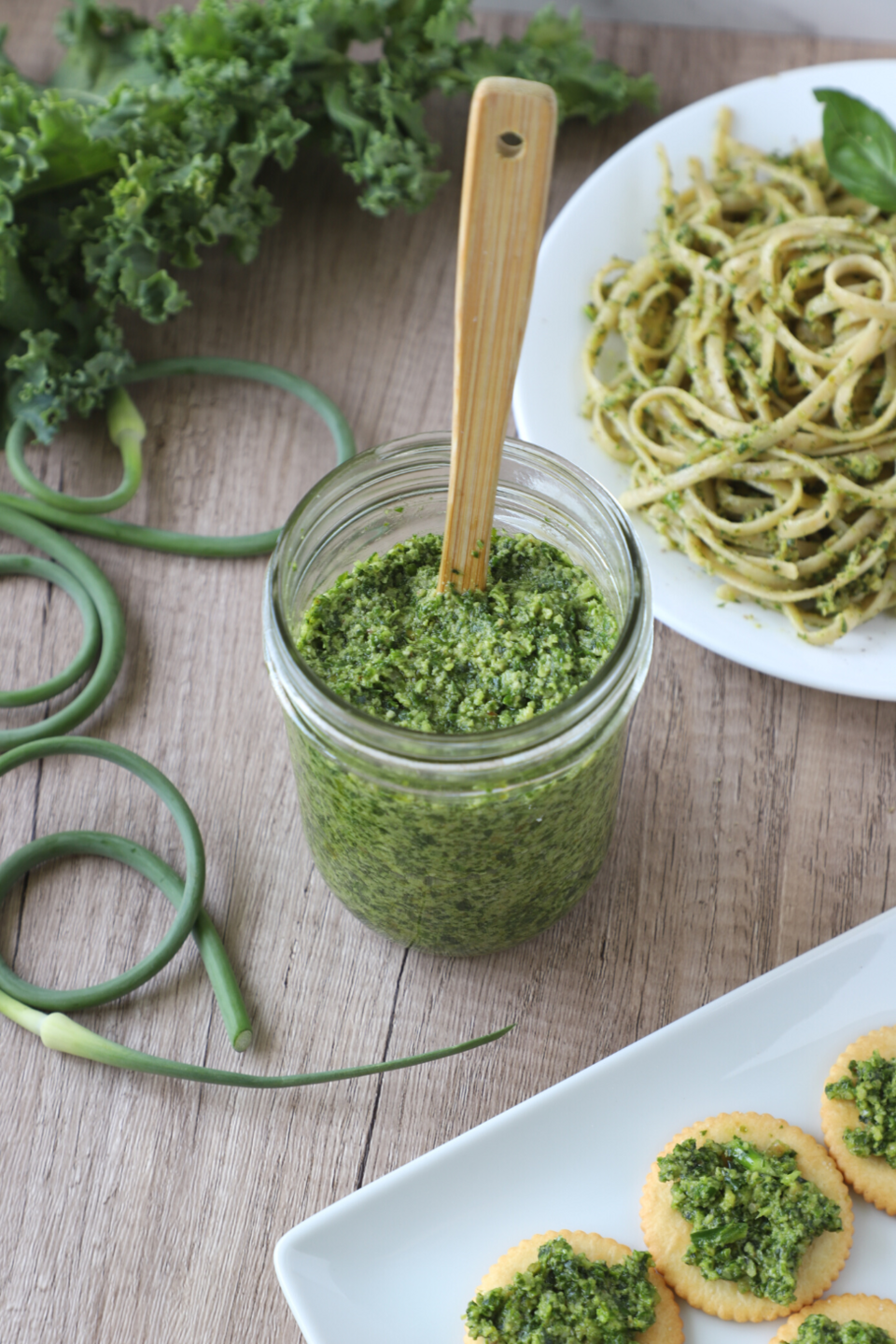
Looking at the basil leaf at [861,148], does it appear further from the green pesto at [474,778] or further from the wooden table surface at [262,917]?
the green pesto at [474,778]

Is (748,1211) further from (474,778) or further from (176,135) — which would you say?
(176,135)

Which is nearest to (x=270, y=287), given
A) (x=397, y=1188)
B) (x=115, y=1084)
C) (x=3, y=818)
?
(x=3, y=818)

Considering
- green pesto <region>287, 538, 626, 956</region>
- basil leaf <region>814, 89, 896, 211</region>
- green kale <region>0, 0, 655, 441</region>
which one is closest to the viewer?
green pesto <region>287, 538, 626, 956</region>

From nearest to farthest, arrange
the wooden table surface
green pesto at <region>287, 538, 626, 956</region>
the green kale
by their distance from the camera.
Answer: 1. green pesto at <region>287, 538, 626, 956</region>
2. the wooden table surface
3. the green kale

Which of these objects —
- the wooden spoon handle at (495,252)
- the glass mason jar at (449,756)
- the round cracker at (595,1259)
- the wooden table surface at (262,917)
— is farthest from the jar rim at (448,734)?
the round cracker at (595,1259)

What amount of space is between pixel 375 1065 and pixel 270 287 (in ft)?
6.22

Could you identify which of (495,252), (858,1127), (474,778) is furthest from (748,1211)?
(495,252)

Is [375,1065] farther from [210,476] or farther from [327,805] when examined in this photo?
[210,476]

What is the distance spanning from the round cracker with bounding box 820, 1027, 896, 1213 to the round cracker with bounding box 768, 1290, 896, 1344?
0.14 meters

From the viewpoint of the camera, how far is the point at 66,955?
85.7 inches

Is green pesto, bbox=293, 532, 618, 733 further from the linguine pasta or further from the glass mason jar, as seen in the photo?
the linguine pasta

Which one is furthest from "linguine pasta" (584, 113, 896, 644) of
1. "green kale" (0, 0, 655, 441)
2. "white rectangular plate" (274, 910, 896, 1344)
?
"white rectangular plate" (274, 910, 896, 1344)

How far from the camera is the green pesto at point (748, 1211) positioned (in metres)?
1.75

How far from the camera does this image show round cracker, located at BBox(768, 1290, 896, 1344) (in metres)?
1.73
